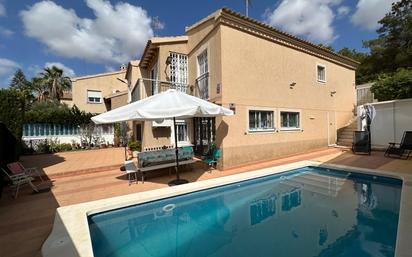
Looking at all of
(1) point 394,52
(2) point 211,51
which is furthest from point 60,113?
(1) point 394,52

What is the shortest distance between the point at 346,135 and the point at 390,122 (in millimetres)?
3298

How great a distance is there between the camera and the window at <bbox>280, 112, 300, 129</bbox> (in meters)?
14.2

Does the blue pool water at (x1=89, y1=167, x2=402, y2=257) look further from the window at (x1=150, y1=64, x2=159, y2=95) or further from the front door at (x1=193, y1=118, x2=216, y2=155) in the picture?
the window at (x1=150, y1=64, x2=159, y2=95)

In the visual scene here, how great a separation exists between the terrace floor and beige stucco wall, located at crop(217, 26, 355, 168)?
115 cm

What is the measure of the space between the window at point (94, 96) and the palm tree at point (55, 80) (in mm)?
11756

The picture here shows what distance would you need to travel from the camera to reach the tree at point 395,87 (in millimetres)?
16500

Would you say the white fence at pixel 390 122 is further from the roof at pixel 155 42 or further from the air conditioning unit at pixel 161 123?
the roof at pixel 155 42

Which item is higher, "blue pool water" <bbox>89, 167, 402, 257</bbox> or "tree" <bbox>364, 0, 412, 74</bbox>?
"tree" <bbox>364, 0, 412, 74</bbox>

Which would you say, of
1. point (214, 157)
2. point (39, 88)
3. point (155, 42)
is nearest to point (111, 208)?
point (214, 157)

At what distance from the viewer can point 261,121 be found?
13.1 meters

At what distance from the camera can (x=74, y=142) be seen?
2109cm

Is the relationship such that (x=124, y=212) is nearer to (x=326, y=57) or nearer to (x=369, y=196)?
(x=369, y=196)

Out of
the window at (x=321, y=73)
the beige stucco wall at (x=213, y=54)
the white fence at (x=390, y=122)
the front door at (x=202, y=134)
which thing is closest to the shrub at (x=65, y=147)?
the front door at (x=202, y=134)

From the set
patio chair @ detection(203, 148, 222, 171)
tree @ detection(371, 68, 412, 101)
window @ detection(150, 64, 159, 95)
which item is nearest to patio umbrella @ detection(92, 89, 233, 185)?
patio chair @ detection(203, 148, 222, 171)
